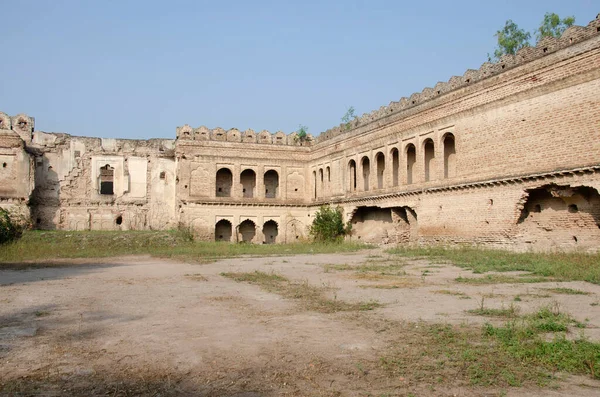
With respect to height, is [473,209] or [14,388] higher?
[473,209]

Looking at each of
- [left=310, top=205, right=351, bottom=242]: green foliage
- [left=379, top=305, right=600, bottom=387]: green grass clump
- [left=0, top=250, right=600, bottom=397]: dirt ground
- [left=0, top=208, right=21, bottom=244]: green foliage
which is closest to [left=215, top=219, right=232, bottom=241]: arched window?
[left=310, top=205, right=351, bottom=242]: green foliage

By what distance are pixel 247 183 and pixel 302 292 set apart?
24.8 m

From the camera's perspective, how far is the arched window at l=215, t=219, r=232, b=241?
31.9 m

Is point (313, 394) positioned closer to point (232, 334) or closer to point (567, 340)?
point (232, 334)

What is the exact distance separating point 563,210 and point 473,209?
11.5 feet

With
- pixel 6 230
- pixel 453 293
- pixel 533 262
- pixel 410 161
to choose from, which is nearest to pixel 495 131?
pixel 410 161

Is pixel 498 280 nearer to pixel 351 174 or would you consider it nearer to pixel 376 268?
pixel 376 268

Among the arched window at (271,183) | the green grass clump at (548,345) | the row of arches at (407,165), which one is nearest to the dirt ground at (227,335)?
the green grass clump at (548,345)

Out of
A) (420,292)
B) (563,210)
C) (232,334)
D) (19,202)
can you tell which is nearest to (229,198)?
(19,202)

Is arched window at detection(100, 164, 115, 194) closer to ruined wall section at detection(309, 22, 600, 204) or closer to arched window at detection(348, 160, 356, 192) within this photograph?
arched window at detection(348, 160, 356, 192)

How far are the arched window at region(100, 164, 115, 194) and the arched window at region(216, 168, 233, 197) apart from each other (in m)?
6.59

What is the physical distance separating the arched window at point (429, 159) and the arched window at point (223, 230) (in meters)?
13.3

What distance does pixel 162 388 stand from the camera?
163 inches

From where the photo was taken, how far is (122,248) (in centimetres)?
2372
